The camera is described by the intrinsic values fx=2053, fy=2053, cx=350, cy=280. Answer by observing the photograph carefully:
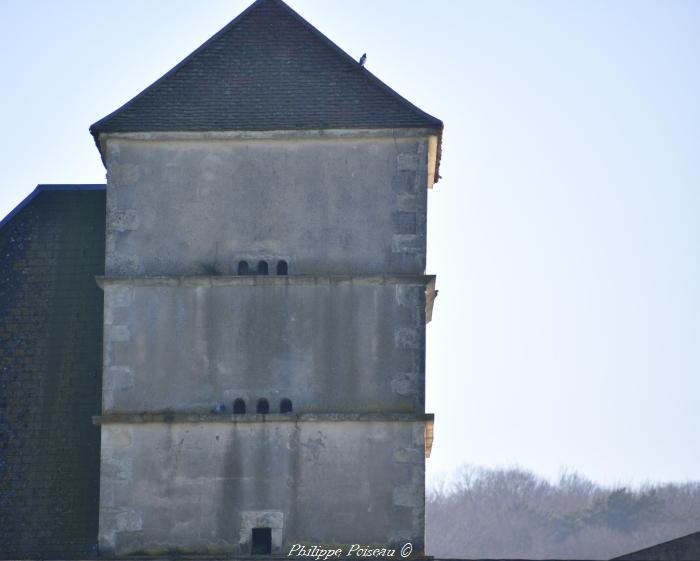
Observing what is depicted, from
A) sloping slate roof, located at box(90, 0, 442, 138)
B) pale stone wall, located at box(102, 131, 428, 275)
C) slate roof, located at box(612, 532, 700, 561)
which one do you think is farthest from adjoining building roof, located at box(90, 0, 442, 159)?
slate roof, located at box(612, 532, 700, 561)

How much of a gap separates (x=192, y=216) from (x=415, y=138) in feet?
10.0

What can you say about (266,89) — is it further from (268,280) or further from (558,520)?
(558,520)

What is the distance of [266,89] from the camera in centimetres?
2712

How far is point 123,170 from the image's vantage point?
2666 cm

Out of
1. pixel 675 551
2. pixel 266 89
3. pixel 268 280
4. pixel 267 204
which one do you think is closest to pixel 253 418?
pixel 268 280

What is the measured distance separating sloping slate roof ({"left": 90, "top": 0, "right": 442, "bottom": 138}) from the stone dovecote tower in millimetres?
26

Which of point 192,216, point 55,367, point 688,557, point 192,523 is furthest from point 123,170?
point 688,557

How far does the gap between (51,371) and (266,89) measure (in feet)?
15.5

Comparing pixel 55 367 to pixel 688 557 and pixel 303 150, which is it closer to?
pixel 303 150

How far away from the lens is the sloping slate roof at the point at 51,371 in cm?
2636

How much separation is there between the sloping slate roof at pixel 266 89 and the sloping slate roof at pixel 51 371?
2.18 meters

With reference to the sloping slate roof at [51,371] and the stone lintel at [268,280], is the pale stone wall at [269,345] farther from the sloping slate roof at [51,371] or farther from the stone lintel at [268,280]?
the sloping slate roof at [51,371]

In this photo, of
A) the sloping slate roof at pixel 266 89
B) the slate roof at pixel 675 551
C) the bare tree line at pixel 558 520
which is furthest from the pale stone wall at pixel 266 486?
the bare tree line at pixel 558 520

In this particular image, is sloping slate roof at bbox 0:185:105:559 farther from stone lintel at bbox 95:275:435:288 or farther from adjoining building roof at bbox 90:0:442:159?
adjoining building roof at bbox 90:0:442:159
